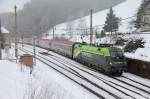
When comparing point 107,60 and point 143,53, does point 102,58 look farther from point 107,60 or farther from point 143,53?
point 143,53

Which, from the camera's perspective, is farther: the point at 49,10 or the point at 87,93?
the point at 49,10

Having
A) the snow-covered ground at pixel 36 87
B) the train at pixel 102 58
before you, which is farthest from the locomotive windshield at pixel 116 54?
the snow-covered ground at pixel 36 87

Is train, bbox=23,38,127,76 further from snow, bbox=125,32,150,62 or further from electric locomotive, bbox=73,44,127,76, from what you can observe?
snow, bbox=125,32,150,62

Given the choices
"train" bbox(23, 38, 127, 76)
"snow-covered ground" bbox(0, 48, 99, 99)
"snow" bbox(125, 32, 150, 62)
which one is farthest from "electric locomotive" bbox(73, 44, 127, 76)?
"snow" bbox(125, 32, 150, 62)

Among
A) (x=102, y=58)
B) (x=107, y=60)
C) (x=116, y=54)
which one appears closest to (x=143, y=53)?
(x=116, y=54)

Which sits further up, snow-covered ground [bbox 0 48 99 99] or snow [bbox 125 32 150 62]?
snow [bbox 125 32 150 62]

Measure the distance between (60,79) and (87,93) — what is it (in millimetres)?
5671

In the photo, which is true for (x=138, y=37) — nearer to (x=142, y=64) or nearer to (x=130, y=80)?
(x=142, y=64)

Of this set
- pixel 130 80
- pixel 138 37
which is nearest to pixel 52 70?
pixel 130 80

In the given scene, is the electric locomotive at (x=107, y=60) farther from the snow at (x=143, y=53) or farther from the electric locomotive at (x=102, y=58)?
the snow at (x=143, y=53)

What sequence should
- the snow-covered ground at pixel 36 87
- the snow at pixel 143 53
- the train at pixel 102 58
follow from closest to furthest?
the snow-covered ground at pixel 36 87
the train at pixel 102 58
the snow at pixel 143 53

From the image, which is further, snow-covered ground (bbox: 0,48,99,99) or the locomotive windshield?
the locomotive windshield

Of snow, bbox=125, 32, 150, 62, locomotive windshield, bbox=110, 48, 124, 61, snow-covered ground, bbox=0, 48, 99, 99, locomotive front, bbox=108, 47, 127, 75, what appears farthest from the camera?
snow, bbox=125, 32, 150, 62

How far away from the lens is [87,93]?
22000mm
